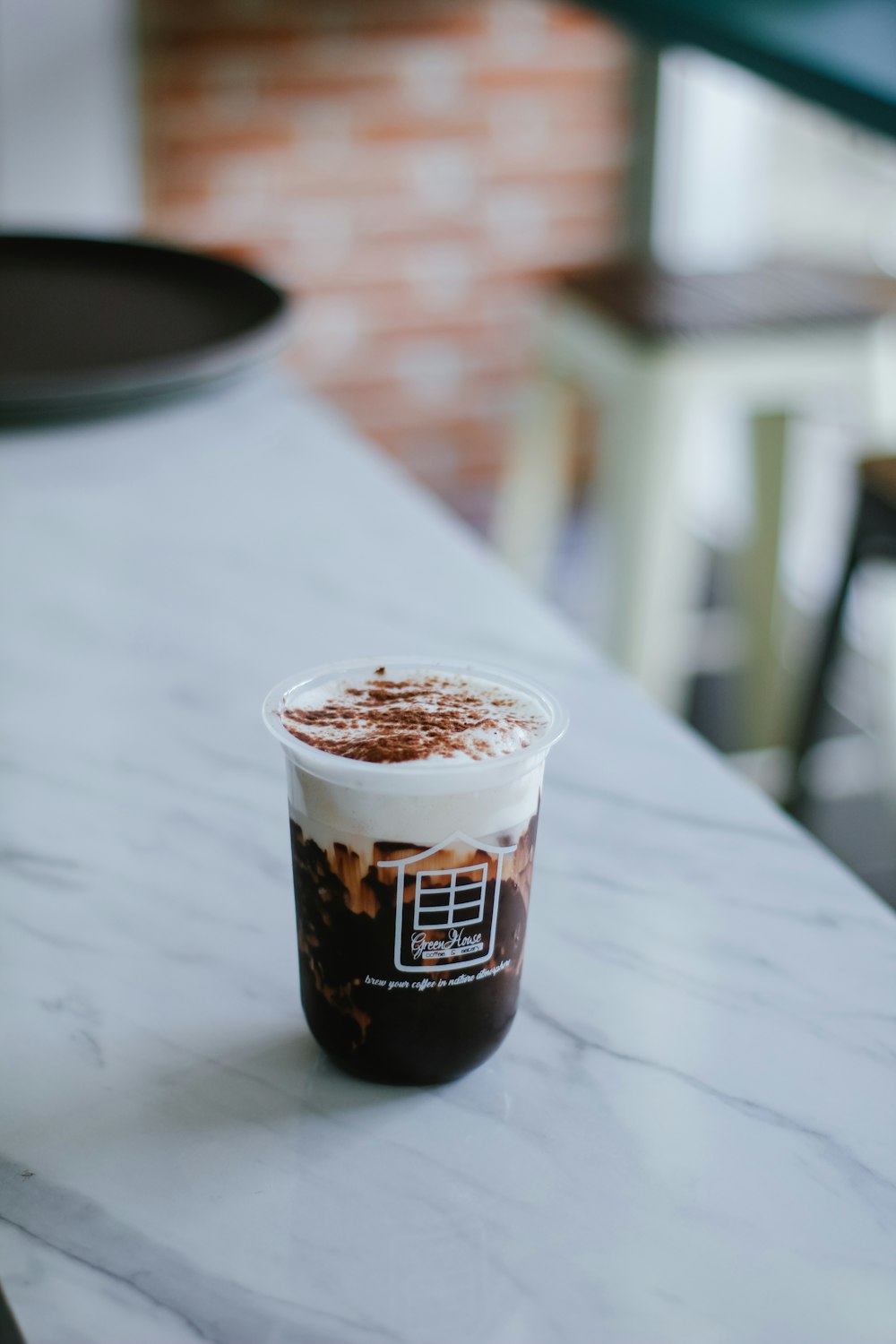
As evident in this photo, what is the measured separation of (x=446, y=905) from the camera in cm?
54

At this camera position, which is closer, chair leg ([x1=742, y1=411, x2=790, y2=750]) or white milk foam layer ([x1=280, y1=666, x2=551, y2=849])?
white milk foam layer ([x1=280, y1=666, x2=551, y2=849])

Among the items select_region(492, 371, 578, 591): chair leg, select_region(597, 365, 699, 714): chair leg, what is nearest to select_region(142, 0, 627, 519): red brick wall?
select_region(492, 371, 578, 591): chair leg

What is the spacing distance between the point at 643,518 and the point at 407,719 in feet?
4.82

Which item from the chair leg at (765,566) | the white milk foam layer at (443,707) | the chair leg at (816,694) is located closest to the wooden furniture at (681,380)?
the chair leg at (765,566)

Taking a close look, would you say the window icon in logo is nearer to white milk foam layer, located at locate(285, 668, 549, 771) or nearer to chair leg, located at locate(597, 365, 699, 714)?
white milk foam layer, located at locate(285, 668, 549, 771)

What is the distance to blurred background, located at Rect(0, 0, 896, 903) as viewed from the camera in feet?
7.92

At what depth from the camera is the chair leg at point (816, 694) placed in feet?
5.87

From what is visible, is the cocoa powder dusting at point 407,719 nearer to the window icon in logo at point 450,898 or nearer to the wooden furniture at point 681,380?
the window icon in logo at point 450,898

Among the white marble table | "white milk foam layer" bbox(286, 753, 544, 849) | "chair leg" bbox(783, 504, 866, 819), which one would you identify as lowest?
"chair leg" bbox(783, 504, 866, 819)

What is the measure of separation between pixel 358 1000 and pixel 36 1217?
5.5 inches

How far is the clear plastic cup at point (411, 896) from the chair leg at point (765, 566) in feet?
5.43

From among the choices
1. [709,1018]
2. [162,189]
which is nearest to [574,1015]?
[709,1018]

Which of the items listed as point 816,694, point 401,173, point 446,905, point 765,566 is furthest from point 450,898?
point 401,173

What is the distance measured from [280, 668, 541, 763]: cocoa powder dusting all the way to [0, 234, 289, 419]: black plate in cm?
62
